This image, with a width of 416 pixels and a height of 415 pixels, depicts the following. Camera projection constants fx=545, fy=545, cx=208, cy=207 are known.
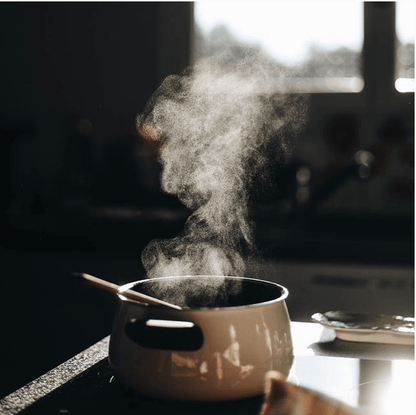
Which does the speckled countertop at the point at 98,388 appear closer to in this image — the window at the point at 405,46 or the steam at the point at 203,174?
the steam at the point at 203,174

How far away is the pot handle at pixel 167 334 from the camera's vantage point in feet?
1.46

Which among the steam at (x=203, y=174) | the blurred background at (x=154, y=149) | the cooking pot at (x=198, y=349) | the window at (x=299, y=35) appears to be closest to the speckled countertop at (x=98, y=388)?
the cooking pot at (x=198, y=349)

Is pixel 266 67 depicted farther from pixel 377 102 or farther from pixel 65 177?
pixel 65 177

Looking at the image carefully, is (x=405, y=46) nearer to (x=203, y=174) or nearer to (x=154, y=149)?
(x=154, y=149)

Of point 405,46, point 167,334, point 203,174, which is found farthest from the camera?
point 405,46

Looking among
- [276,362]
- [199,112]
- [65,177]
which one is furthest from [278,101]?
[276,362]

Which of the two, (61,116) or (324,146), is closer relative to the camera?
(324,146)

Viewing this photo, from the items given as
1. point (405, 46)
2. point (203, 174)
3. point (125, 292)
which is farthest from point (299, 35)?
point (125, 292)

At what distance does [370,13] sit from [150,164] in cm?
131

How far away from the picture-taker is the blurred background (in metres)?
1.89

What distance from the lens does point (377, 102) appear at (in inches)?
107

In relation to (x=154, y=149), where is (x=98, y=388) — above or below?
below

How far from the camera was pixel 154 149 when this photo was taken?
9.04ft

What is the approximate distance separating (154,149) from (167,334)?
2.36 m
